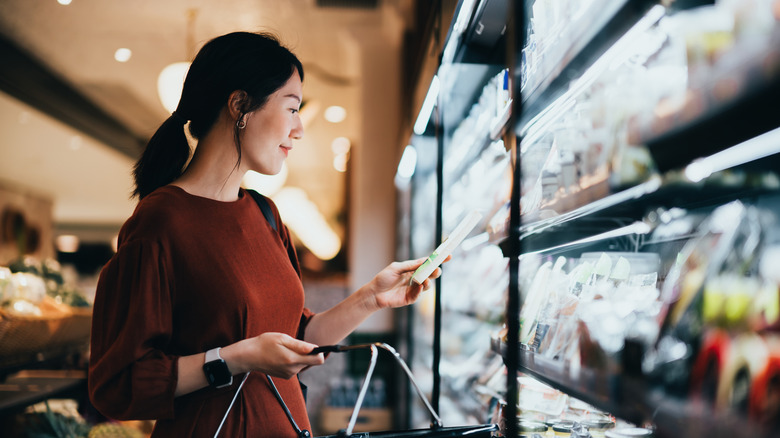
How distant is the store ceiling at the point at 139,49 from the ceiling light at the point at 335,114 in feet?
0.36

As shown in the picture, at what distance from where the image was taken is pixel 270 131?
4.64 ft

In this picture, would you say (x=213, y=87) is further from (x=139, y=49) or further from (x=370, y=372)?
(x=139, y=49)

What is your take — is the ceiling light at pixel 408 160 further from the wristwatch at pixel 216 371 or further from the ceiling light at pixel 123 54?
the ceiling light at pixel 123 54

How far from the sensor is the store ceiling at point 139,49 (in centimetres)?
453

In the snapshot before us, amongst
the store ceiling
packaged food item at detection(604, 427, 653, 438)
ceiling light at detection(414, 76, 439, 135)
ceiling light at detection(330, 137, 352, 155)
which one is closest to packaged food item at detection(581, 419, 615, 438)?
packaged food item at detection(604, 427, 653, 438)

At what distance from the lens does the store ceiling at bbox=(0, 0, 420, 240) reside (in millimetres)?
4527

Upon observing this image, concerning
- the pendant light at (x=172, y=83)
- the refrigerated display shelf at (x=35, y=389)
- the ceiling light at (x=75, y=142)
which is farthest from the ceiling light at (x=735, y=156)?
the ceiling light at (x=75, y=142)

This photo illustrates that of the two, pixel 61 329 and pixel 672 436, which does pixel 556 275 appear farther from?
pixel 61 329

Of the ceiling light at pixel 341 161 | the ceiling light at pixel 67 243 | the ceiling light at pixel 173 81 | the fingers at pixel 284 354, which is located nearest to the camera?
the fingers at pixel 284 354

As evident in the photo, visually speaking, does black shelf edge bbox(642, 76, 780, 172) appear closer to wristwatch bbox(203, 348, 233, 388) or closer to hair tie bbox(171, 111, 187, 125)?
wristwatch bbox(203, 348, 233, 388)

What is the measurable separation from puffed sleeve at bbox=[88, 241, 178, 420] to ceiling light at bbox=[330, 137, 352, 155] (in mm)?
7105

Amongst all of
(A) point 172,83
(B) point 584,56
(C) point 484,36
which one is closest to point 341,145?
(A) point 172,83

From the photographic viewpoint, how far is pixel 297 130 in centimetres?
147

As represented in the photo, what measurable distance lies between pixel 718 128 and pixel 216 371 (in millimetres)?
973
